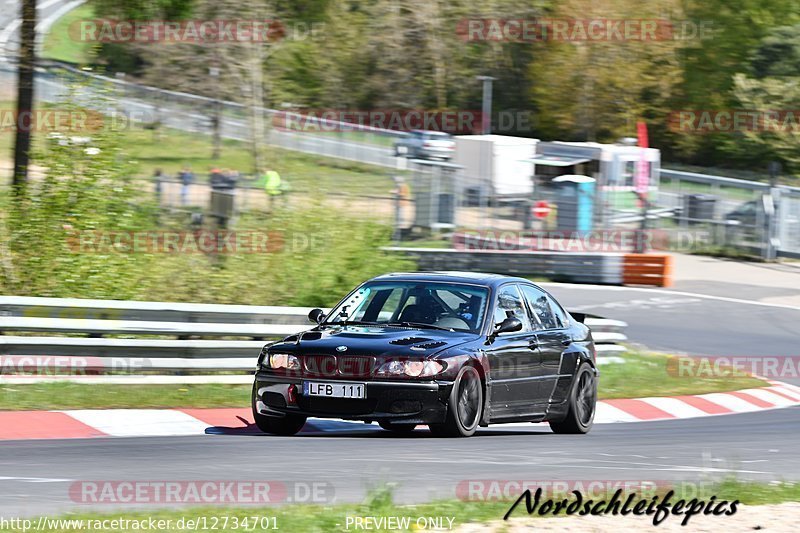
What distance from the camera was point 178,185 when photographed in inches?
953

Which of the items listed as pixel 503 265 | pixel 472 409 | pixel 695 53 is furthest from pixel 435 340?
pixel 695 53

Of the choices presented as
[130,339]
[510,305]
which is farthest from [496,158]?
[510,305]

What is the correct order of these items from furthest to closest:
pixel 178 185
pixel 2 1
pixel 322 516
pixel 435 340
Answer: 1. pixel 178 185
2. pixel 2 1
3. pixel 435 340
4. pixel 322 516

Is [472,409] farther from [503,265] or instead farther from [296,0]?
[296,0]

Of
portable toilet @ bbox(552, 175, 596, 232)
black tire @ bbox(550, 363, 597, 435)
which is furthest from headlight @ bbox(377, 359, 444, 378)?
portable toilet @ bbox(552, 175, 596, 232)

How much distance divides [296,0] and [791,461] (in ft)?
168

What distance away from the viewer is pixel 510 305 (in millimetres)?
10633

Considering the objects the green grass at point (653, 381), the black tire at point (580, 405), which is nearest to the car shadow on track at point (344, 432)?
the black tire at point (580, 405)

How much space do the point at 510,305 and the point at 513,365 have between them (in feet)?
2.01

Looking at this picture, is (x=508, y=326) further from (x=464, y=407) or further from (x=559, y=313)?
(x=559, y=313)

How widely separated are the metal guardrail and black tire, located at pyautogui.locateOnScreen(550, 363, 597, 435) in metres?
3.51

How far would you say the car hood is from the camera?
9.28 meters

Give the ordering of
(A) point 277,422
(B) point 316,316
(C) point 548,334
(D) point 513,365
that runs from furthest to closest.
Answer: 1. (C) point 548,334
2. (B) point 316,316
3. (D) point 513,365
4. (A) point 277,422

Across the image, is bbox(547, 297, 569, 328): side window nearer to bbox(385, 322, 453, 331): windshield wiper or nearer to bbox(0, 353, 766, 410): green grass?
bbox(385, 322, 453, 331): windshield wiper
